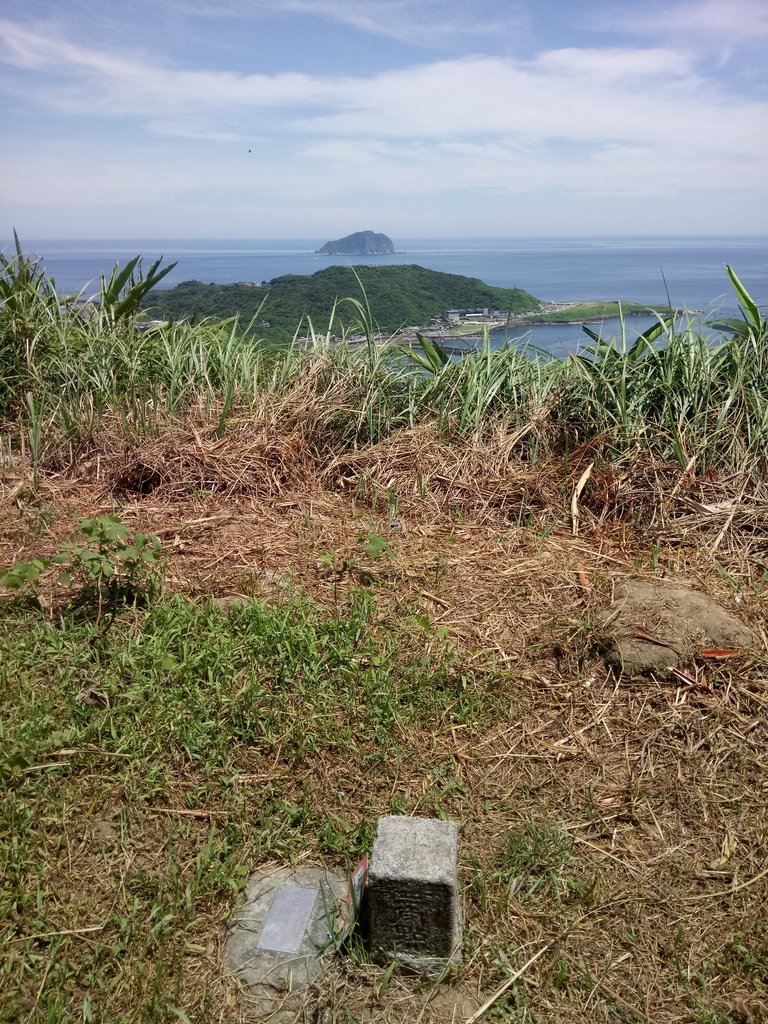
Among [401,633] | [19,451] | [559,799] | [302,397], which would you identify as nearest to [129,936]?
[559,799]

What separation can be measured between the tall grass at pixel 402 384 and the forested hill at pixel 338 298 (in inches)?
17.5

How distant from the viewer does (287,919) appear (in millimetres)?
1773

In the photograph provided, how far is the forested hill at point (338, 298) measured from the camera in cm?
536

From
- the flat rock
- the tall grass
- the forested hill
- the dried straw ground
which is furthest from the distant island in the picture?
the flat rock

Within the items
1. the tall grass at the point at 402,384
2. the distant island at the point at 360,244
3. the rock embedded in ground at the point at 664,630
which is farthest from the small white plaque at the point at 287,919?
the distant island at the point at 360,244

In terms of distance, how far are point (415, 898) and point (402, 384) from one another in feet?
11.1

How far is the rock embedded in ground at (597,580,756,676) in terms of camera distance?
8.44ft

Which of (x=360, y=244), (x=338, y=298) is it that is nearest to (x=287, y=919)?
(x=338, y=298)

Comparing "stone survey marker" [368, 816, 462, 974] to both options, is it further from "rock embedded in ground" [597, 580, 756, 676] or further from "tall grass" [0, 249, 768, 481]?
"tall grass" [0, 249, 768, 481]

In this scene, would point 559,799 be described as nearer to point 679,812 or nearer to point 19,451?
point 679,812

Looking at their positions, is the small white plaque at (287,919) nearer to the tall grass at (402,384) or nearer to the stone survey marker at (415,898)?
the stone survey marker at (415,898)

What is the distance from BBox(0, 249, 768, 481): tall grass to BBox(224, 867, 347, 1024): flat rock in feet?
8.65

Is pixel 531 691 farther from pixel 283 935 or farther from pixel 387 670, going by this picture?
pixel 283 935

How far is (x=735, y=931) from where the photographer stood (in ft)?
5.79
